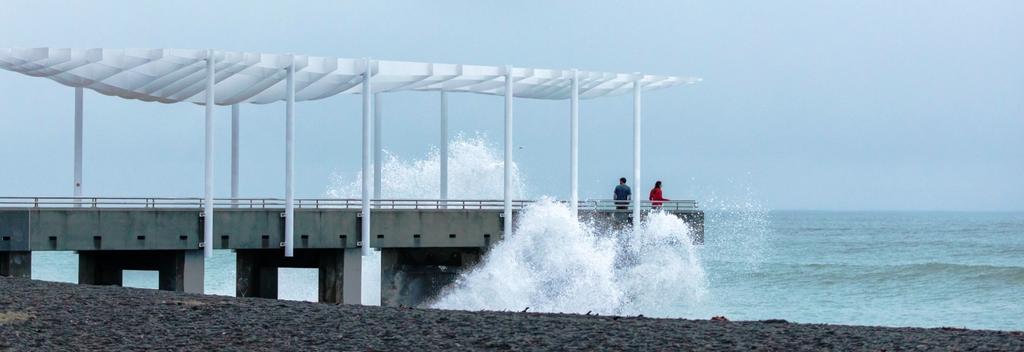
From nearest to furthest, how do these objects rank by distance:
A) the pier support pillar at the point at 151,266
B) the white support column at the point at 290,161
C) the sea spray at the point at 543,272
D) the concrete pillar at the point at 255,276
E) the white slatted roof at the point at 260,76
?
the white slatted roof at the point at 260,76, the pier support pillar at the point at 151,266, the white support column at the point at 290,161, the concrete pillar at the point at 255,276, the sea spray at the point at 543,272

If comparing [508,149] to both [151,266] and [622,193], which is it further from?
[151,266]

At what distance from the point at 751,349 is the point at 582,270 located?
18690 millimetres

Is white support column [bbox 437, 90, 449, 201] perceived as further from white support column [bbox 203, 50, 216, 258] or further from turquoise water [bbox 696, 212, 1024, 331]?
turquoise water [bbox 696, 212, 1024, 331]

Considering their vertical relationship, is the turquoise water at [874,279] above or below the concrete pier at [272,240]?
below

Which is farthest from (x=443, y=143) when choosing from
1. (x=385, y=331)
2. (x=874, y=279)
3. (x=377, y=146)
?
(x=874, y=279)

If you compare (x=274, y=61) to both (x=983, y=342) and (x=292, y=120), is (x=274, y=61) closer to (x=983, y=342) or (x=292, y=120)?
(x=292, y=120)

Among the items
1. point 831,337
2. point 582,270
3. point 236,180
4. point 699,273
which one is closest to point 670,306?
point 699,273

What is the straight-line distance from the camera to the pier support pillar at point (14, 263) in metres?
27.9

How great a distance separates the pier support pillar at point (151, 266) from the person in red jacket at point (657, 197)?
35.6 ft

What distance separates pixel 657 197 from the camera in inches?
1394

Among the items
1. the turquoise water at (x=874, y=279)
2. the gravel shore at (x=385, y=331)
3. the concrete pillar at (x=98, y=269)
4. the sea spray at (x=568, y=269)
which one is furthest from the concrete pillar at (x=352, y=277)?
the turquoise water at (x=874, y=279)

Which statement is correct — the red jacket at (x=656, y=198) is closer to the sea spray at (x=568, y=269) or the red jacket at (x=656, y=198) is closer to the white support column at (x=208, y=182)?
the sea spray at (x=568, y=269)

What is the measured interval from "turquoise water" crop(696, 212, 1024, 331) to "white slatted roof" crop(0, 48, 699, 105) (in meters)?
15.5

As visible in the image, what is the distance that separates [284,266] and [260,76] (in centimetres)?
396
